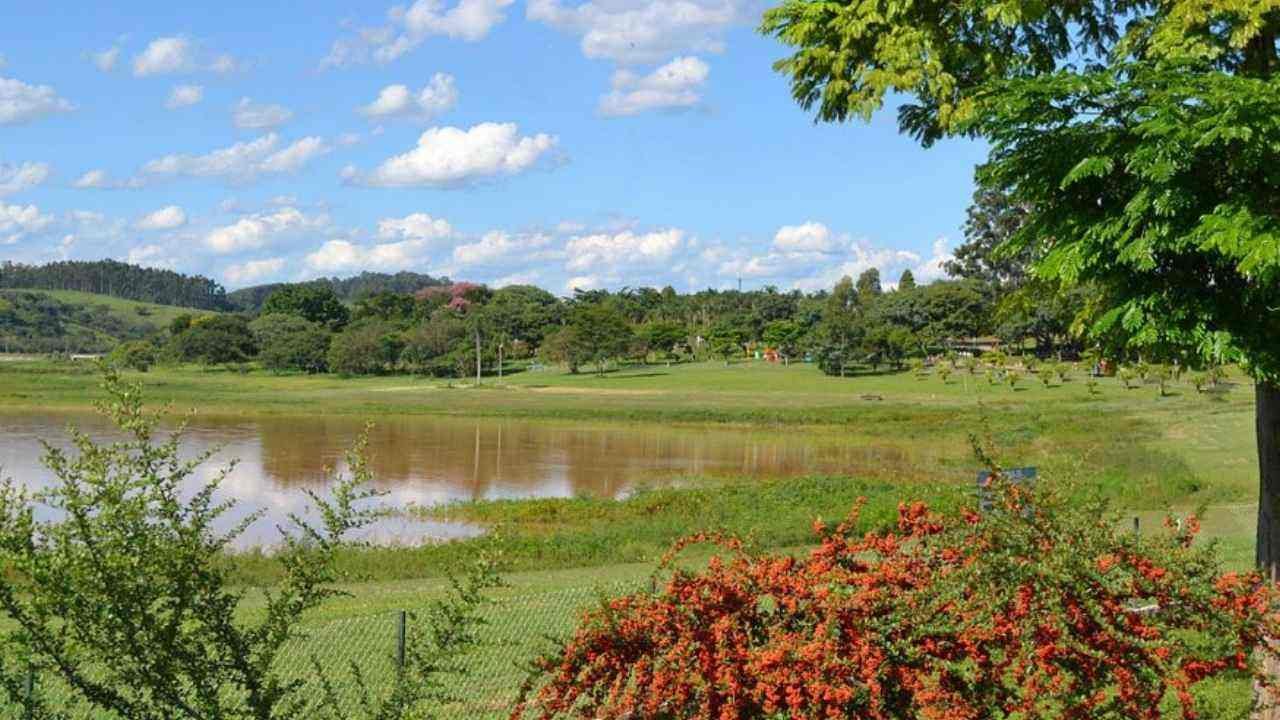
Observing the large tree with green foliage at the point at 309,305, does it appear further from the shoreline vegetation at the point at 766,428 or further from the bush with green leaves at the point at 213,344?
the shoreline vegetation at the point at 766,428

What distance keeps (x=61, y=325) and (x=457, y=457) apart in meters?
154

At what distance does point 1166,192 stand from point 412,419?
2384 inches

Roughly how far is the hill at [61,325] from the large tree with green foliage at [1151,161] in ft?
489

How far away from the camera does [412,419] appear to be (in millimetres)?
65062

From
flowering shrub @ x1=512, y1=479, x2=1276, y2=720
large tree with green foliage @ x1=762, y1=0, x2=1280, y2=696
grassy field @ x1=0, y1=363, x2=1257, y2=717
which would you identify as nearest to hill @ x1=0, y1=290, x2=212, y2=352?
grassy field @ x1=0, y1=363, x2=1257, y2=717

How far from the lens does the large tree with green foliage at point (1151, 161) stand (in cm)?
675

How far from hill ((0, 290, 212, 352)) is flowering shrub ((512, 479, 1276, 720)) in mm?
150053

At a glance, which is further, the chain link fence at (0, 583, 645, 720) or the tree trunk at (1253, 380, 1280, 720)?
the chain link fence at (0, 583, 645, 720)

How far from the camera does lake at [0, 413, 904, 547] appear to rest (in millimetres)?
35000

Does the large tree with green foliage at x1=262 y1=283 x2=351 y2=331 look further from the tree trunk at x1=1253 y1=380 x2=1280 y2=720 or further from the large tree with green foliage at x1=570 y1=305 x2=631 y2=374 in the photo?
the tree trunk at x1=1253 y1=380 x2=1280 y2=720

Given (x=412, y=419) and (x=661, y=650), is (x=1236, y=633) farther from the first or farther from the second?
(x=412, y=419)

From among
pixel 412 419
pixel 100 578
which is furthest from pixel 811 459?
pixel 100 578

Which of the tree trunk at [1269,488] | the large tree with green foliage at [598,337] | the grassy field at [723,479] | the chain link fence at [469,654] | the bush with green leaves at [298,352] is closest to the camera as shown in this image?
the tree trunk at [1269,488]

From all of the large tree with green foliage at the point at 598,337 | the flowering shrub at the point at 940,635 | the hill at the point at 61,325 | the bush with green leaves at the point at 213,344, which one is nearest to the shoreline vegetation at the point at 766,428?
the flowering shrub at the point at 940,635
